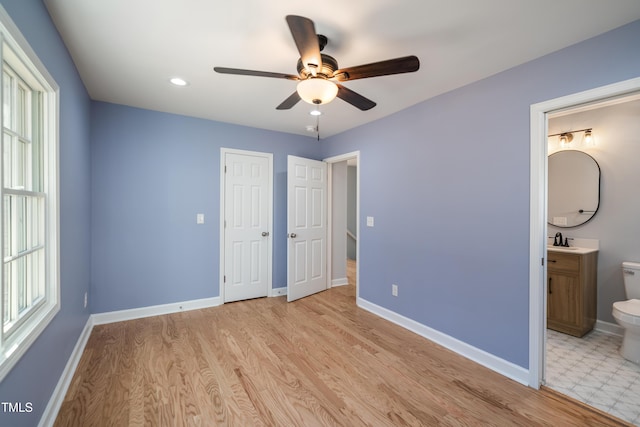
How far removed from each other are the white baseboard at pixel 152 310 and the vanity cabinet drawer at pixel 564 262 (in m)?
3.93

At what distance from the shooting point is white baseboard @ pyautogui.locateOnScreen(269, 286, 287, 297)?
4.11 meters

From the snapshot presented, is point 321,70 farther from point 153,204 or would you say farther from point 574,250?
point 574,250

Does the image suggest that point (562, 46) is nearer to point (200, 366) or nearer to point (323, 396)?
point (323, 396)

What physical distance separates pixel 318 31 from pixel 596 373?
331 centimetres

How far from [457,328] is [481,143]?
1692 millimetres

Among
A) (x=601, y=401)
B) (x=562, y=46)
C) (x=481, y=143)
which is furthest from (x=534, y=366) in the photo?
(x=562, y=46)

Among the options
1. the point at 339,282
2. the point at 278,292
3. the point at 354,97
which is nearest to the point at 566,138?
the point at 354,97

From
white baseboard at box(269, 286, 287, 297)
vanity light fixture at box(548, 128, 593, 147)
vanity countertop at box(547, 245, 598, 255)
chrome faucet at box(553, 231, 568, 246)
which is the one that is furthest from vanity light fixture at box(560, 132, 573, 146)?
white baseboard at box(269, 286, 287, 297)

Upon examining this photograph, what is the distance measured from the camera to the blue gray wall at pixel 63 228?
4.29ft

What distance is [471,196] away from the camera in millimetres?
2484

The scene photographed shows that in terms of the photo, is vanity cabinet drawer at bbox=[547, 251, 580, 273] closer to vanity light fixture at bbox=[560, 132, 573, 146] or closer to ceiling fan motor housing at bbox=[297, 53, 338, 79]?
vanity light fixture at bbox=[560, 132, 573, 146]

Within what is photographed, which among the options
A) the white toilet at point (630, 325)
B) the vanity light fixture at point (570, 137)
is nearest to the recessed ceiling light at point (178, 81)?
the vanity light fixture at point (570, 137)

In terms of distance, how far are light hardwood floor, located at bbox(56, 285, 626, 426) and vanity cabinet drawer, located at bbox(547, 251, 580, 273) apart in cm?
145

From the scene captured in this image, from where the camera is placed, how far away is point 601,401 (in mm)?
1887
